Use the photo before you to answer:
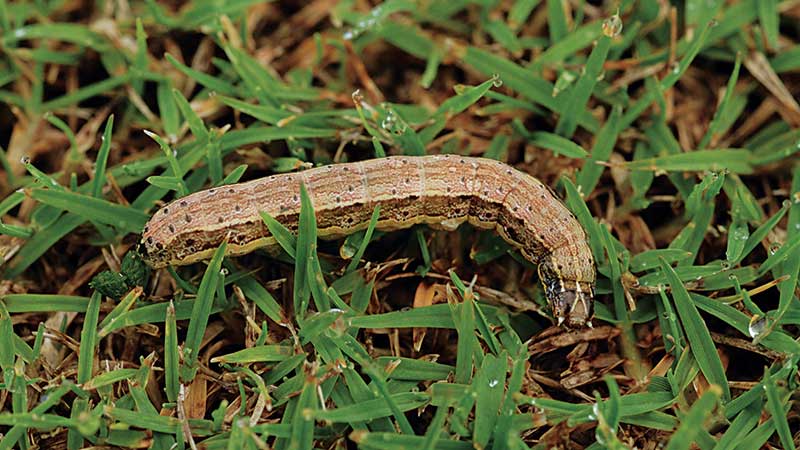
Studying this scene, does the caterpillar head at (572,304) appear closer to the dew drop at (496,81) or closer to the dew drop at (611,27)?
the dew drop at (496,81)

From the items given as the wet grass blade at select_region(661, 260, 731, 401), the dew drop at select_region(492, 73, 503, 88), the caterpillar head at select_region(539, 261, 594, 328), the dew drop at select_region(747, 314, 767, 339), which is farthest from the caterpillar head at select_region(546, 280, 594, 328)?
the dew drop at select_region(492, 73, 503, 88)

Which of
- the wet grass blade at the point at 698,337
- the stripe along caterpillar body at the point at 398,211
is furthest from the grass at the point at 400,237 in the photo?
the stripe along caterpillar body at the point at 398,211

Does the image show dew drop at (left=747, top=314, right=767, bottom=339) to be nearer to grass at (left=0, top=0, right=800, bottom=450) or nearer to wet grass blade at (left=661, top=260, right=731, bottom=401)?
grass at (left=0, top=0, right=800, bottom=450)

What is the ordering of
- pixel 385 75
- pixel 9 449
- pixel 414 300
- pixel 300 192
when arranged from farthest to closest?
pixel 385 75 → pixel 414 300 → pixel 300 192 → pixel 9 449

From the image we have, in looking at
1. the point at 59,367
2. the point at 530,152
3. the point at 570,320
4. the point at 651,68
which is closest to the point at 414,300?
the point at 570,320

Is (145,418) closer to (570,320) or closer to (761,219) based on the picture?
(570,320)
